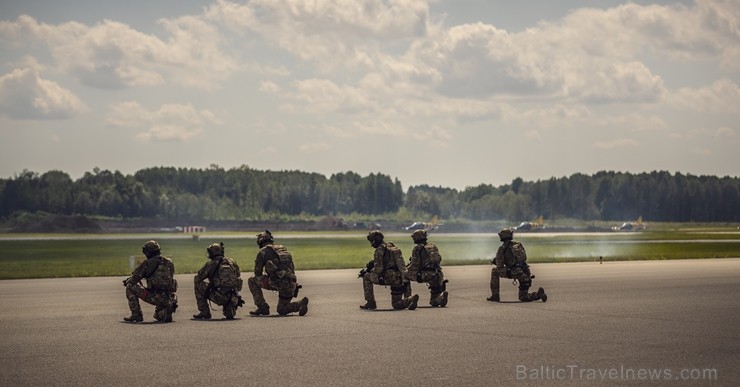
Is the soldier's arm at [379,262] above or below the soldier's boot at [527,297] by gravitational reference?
above

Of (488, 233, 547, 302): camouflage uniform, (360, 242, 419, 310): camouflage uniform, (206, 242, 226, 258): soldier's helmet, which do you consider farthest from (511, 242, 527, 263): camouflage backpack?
(206, 242, 226, 258): soldier's helmet

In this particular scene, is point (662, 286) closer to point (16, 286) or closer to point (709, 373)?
A: point (709, 373)

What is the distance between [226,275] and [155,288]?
62.1 inches

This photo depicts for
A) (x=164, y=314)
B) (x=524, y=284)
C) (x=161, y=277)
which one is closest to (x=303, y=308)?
(x=164, y=314)

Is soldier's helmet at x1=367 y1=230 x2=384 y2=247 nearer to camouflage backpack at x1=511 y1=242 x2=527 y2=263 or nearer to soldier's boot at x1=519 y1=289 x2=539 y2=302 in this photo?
camouflage backpack at x1=511 y1=242 x2=527 y2=263

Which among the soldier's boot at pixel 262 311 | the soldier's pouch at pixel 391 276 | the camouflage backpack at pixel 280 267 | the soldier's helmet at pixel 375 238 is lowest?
the soldier's boot at pixel 262 311

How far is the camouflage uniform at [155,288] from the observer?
816 inches

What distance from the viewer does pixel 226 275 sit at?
21266 mm

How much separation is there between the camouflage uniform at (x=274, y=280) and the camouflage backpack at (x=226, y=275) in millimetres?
565

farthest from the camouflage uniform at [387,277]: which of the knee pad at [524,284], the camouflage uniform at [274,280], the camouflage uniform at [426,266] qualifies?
the knee pad at [524,284]

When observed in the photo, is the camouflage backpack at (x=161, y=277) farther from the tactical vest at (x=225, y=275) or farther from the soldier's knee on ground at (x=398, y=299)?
the soldier's knee on ground at (x=398, y=299)

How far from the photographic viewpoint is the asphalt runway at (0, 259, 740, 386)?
1398 cm

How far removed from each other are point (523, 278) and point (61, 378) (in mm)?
14216

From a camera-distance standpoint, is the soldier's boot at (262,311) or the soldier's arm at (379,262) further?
the soldier's arm at (379,262)
